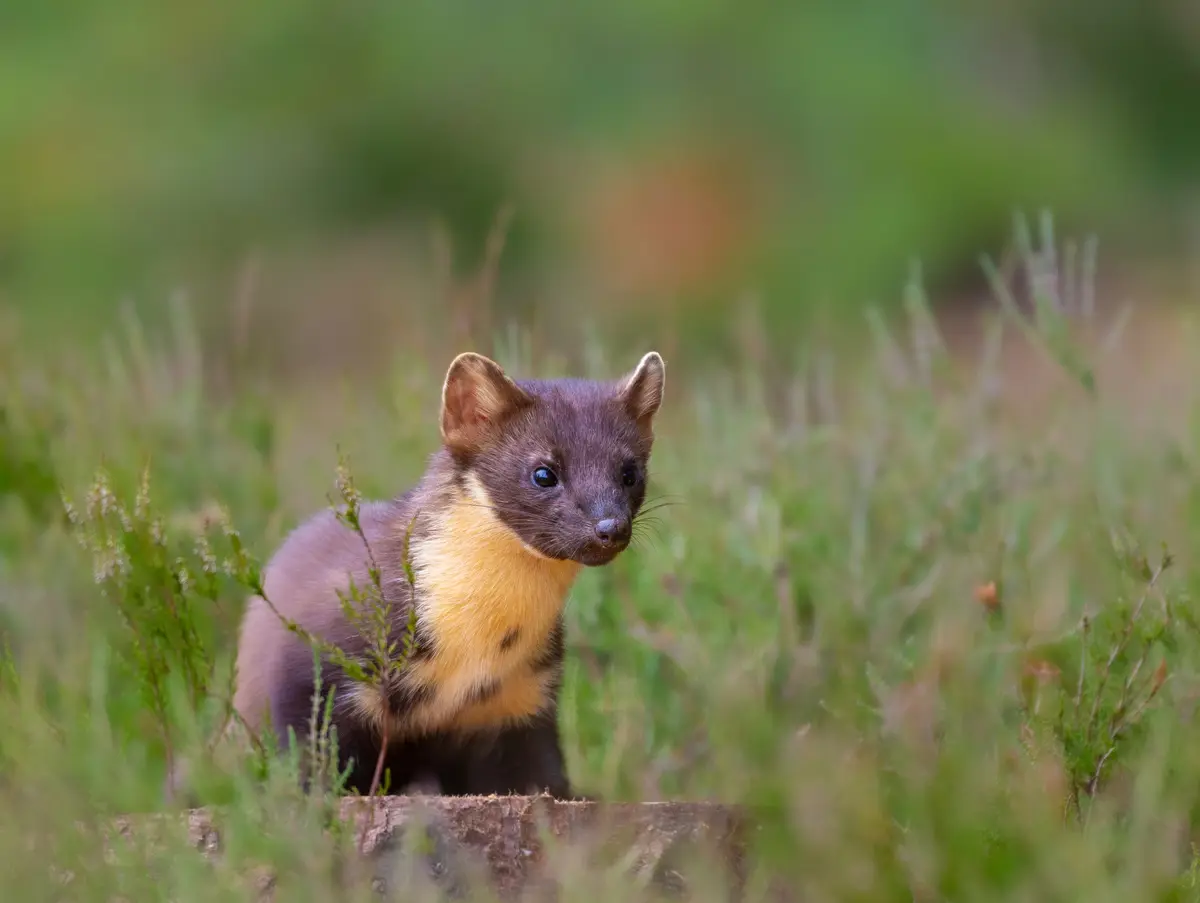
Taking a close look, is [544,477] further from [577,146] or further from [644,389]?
[577,146]

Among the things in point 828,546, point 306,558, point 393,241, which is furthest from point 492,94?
point 306,558

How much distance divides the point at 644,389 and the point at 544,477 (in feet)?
1.42

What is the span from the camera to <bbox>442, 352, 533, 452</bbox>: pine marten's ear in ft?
15.3

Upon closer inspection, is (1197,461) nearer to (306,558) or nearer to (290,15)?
(306,558)

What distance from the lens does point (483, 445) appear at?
15.3 ft

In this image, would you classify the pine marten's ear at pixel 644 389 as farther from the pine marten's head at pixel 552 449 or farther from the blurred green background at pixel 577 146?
the blurred green background at pixel 577 146

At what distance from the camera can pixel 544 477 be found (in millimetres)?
4555

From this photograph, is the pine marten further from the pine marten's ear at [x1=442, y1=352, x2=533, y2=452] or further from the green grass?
the green grass

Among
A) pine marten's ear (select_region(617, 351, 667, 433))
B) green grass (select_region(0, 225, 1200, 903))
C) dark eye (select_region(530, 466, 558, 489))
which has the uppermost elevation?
pine marten's ear (select_region(617, 351, 667, 433))

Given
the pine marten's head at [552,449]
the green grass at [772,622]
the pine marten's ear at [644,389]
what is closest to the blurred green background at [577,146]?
the green grass at [772,622]

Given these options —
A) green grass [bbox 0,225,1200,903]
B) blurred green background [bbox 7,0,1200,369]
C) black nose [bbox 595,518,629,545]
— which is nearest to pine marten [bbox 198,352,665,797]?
Result: black nose [bbox 595,518,629,545]

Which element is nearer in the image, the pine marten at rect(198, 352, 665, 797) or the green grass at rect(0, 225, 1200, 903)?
the green grass at rect(0, 225, 1200, 903)

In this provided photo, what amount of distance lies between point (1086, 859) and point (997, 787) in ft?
2.04

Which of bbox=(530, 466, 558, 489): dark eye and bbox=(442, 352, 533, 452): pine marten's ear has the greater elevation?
bbox=(442, 352, 533, 452): pine marten's ear
